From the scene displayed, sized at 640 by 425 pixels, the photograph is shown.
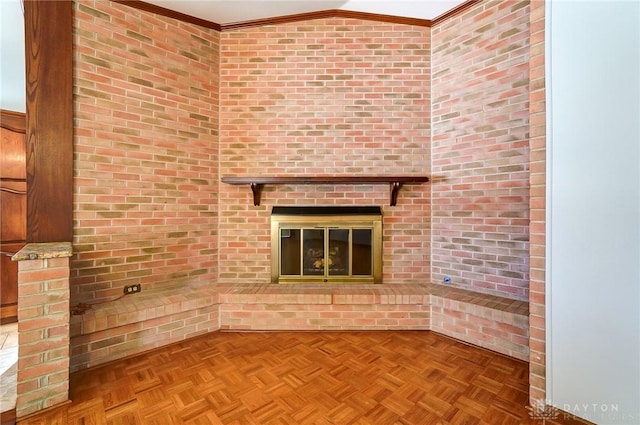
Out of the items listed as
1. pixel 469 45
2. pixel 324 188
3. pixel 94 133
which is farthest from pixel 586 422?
pixel 94 133

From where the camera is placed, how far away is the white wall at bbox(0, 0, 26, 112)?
2.04 meters

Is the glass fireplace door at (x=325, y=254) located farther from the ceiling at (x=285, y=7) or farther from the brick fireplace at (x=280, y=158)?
the ceiling at (x=285, y=7)

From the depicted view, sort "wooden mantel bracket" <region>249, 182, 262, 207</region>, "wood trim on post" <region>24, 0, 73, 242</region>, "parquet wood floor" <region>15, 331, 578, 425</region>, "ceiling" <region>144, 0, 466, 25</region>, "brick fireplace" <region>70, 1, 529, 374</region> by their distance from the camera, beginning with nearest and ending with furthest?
"parquet wood floor" <region>15, 331, 578, 425</region> → "wood trim on post" <region>24, 0, 73, 242</region> → "brick fireplace" <region>70, 1, 529, 374</region> → "ceiling" <region>144, 0, 466, 25</region> → "wooden mantel bracket" <region>249, 182, 262, 207</region>

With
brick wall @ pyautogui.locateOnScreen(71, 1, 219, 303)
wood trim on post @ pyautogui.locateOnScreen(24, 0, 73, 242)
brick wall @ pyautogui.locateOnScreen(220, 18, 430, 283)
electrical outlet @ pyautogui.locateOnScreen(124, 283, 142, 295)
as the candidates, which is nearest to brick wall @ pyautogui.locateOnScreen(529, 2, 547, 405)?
brick wall @ pyautogui.locateOnScreen(220, 18, 430, 283)

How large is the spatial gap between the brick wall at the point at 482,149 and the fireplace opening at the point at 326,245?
24.5 inches

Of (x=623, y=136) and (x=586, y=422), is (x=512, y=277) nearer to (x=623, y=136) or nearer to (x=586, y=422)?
(x=586, y=422)

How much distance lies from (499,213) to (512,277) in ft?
1.72

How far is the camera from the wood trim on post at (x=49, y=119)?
1879mm

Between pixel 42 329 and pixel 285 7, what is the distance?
295 cm

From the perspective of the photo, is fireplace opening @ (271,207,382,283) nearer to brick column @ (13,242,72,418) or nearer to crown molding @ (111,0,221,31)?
brick column @ (13,242,72,418)

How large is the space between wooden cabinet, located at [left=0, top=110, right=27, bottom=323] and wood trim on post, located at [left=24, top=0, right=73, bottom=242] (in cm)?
155

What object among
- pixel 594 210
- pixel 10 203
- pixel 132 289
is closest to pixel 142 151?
pixel 132 289

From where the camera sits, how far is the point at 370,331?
2.42m

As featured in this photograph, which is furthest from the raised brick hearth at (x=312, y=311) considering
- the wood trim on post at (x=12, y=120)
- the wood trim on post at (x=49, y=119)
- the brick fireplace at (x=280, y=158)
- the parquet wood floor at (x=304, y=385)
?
the wood trim on post at (x=12, y=120)
